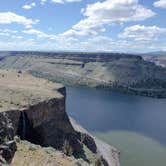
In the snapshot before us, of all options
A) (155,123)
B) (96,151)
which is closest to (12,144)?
(96,151)

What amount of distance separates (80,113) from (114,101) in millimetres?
42934

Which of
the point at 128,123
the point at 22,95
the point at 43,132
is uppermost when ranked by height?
the point at 22,95

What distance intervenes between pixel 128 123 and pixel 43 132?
186 feet

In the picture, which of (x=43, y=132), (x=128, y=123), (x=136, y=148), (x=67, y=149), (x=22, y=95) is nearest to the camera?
(x=67, y=149)

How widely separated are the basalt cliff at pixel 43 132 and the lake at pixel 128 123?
750 centimetres

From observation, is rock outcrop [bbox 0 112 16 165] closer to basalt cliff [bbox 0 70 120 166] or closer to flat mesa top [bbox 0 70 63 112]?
basalt cliff [bbox 0 70 120 166]

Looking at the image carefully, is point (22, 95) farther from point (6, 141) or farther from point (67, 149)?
point (6, 141)

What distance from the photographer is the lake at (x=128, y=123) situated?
7794 centimetres

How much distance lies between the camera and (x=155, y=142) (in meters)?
89.7

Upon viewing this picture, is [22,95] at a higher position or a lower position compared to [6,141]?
higher

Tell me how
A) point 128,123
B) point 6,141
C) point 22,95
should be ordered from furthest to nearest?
point 128,123 → point 22,95 → point 6,141

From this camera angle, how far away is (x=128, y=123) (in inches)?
4392

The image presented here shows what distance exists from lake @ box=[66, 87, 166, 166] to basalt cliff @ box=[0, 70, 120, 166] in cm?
750

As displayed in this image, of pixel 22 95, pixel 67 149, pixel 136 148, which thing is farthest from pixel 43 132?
pixel 136 148
